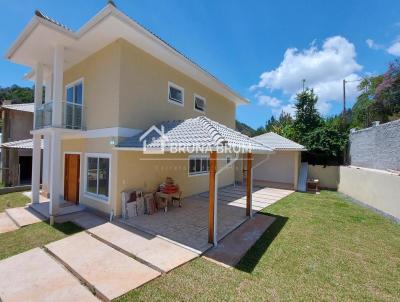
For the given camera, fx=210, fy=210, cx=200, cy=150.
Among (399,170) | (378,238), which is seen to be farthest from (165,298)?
(399,170)

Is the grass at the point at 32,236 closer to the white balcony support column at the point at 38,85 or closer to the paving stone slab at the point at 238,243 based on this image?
the paving stone slab at the point at 238,243

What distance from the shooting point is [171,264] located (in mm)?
5414

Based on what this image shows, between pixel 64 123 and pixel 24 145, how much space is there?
10.2 meters

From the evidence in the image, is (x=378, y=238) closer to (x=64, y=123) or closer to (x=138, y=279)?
(x=138, y=279)

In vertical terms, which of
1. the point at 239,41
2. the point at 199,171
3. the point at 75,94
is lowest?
the point at 199,171

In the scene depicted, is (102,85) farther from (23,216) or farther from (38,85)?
(23,216)

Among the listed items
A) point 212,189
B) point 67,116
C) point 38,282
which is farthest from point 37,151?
point 212,189

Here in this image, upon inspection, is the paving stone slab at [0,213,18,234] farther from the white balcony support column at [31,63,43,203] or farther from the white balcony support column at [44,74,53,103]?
the white balcony support column at [44,74,53,103]

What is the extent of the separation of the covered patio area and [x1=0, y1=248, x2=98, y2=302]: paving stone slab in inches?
112

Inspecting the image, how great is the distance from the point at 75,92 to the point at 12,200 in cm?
729

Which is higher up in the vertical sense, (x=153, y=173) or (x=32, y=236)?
(x=153, y=173)

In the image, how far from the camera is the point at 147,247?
629 centimetres

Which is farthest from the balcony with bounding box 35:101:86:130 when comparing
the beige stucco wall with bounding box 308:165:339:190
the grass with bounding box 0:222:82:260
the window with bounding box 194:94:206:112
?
the beige stucco wall with bounding box 308:165:339:190

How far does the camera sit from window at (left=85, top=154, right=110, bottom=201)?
9.39 meters
